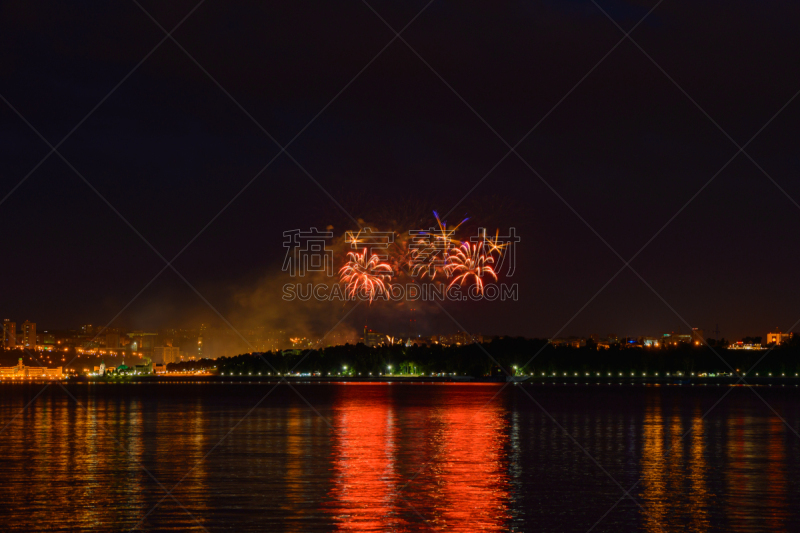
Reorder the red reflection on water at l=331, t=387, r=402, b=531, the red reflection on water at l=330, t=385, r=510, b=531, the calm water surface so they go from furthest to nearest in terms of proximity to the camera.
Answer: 1. the calm water surface
2. the red reflection on water at l=330, t=385, r=510, b=531
3. the red reflection on water at l=331, t=387, r=402, b=531

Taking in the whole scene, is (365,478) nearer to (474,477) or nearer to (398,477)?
(398,477)

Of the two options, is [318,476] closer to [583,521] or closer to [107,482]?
[107,482]

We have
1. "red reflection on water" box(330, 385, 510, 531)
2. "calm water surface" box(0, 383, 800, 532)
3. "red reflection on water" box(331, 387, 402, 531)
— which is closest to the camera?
"red reflection on water" box(331, 387, 402, 531)

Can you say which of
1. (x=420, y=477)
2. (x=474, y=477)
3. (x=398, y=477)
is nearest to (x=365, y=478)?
(x=398, y=477)

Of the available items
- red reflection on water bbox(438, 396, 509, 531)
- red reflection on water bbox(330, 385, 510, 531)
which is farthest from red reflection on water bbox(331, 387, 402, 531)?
red reflection on water bbox(438, 396, 509, 531)

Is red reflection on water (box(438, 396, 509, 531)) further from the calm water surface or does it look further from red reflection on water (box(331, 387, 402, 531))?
red reflection on water (box(331, 387, 402, 531))

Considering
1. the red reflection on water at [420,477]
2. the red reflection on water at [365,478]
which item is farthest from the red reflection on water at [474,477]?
the red reflection on water at [365,478]
